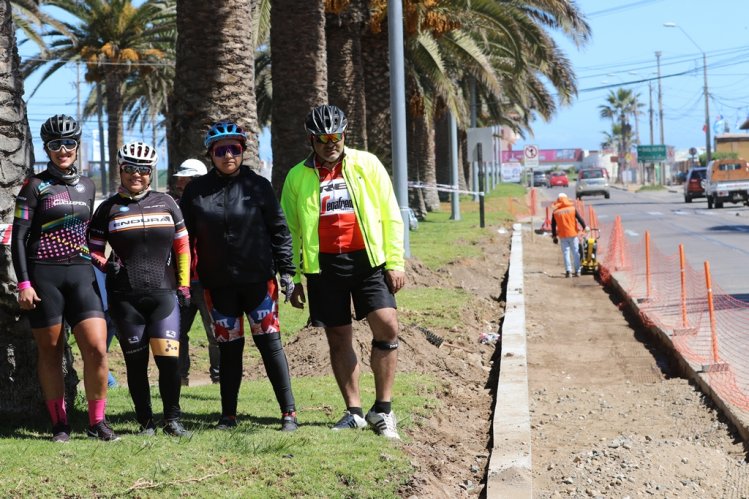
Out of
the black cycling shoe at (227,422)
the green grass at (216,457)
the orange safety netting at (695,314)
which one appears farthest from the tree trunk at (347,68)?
the black cycling shoe at (227,422)

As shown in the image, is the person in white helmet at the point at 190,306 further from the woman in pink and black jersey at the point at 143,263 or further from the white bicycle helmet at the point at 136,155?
the white bicycle helmet at the point at 136,155

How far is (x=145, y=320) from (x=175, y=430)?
→ 0.64 meters

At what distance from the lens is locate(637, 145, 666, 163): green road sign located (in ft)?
366

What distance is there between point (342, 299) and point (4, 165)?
6.98ft

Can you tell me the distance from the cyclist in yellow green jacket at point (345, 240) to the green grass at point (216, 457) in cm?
55

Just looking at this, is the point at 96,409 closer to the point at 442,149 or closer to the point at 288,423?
the point at 288,423

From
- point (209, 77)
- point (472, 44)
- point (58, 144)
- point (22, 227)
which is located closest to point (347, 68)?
point (472, 44)

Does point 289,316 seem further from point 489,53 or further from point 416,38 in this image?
point 489,53

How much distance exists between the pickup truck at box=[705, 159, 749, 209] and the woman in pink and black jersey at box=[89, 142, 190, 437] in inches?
1687

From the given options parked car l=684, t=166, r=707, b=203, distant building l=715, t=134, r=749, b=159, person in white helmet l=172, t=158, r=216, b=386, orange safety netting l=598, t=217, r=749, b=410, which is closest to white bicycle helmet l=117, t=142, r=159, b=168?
person in white helmet l=172, t=158, r=216, b=386

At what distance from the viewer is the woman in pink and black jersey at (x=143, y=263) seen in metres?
6.23

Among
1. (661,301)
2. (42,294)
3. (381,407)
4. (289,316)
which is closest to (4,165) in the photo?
(42,294)

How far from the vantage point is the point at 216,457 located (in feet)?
19.0

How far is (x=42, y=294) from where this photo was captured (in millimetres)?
6090
